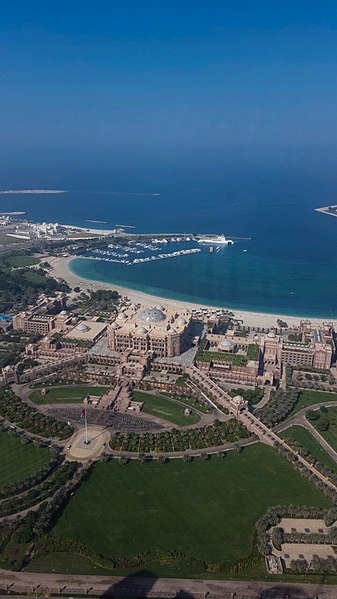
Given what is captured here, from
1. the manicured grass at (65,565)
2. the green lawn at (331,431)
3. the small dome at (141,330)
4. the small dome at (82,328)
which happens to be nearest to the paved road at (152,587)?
the manicured grass at (65,565)

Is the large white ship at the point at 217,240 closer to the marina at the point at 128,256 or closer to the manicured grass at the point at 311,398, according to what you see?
the marina at the point at 128,256

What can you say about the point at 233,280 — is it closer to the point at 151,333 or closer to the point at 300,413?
the point at 151,333

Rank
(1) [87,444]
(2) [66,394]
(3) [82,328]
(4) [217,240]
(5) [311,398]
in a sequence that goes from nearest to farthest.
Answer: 1. (1) [87,444]
2. (2) [66,394]
3. (5) [311,398]
4. (3) [82,328]
5. (4) [217,240]

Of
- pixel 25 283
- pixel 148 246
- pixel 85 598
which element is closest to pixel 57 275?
pixel 25 283

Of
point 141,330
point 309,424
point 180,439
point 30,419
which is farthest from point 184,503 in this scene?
point 141,330

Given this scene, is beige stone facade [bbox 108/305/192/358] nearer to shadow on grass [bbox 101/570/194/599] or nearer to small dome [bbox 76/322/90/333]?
small dome [bbox 76/322/90/333]

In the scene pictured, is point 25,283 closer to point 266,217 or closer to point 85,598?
point 85,598
